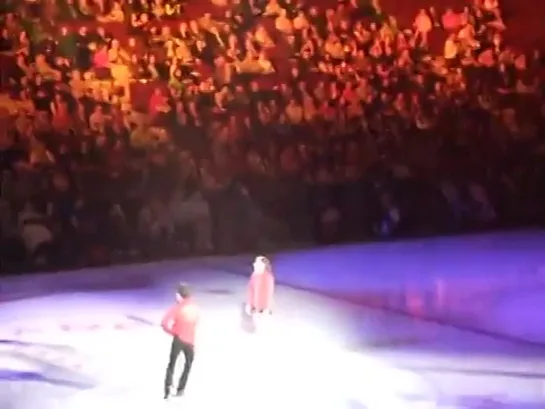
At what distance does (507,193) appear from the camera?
2178 mm

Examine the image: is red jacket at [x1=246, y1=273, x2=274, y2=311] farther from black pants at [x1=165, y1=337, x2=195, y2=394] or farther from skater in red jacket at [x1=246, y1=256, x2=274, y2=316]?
black pants at [x1=165, y1=337, x2=195, y2=394]

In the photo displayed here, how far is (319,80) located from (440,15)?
314 mm

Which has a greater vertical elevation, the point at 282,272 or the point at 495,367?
the point at 282,272

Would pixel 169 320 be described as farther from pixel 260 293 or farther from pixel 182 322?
pixel 260 293

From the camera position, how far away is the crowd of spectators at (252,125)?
2.20 metres

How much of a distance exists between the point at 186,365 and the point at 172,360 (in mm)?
33

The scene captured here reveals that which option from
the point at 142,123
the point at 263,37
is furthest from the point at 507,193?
the point at 142,123

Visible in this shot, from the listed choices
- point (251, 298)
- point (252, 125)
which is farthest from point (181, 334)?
point (252, 125)

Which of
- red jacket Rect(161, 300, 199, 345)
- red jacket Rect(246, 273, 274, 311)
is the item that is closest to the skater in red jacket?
red jacket Rect(246, 273, 274, 311)

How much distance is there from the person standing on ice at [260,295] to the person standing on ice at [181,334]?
124 mm

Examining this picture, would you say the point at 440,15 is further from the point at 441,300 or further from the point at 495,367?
the point at 495,367

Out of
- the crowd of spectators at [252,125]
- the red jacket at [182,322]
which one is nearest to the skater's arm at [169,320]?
the red jacket at [182,322]

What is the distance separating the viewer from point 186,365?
2.12 metres

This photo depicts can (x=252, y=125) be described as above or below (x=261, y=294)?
above
